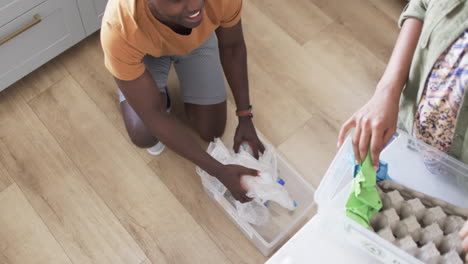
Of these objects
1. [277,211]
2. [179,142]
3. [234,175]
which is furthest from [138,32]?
[277,211]

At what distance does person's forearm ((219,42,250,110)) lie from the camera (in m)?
1.40

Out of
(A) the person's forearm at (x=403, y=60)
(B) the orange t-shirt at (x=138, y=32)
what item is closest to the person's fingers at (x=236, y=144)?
(B) the orange t-shirt at (x=138, y=32)

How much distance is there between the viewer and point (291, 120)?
5.50 feet

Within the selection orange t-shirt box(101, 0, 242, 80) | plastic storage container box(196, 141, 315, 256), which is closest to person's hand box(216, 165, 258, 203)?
plastic storage container box(196, 141, 315, 256)

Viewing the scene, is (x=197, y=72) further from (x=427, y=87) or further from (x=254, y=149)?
(x=427, y=87)

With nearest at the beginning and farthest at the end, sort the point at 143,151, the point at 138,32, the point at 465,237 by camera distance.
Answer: the point at 465,237
the point at 138,32
the point at 143,151

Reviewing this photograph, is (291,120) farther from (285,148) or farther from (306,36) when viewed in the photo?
(306,36)

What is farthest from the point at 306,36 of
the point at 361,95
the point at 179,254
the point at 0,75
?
the point at 0,75

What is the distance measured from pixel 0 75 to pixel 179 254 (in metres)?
0.84

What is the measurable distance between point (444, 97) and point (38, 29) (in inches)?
49.8

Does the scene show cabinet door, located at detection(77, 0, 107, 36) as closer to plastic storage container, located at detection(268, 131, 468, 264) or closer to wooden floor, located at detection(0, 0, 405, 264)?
→ wooden floor, located at detection(0, 0, 405, 264)

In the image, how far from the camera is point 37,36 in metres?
1.55

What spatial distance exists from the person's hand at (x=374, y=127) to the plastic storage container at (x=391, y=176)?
2 centimetres

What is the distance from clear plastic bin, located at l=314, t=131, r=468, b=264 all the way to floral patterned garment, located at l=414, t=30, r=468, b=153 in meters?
0.05
